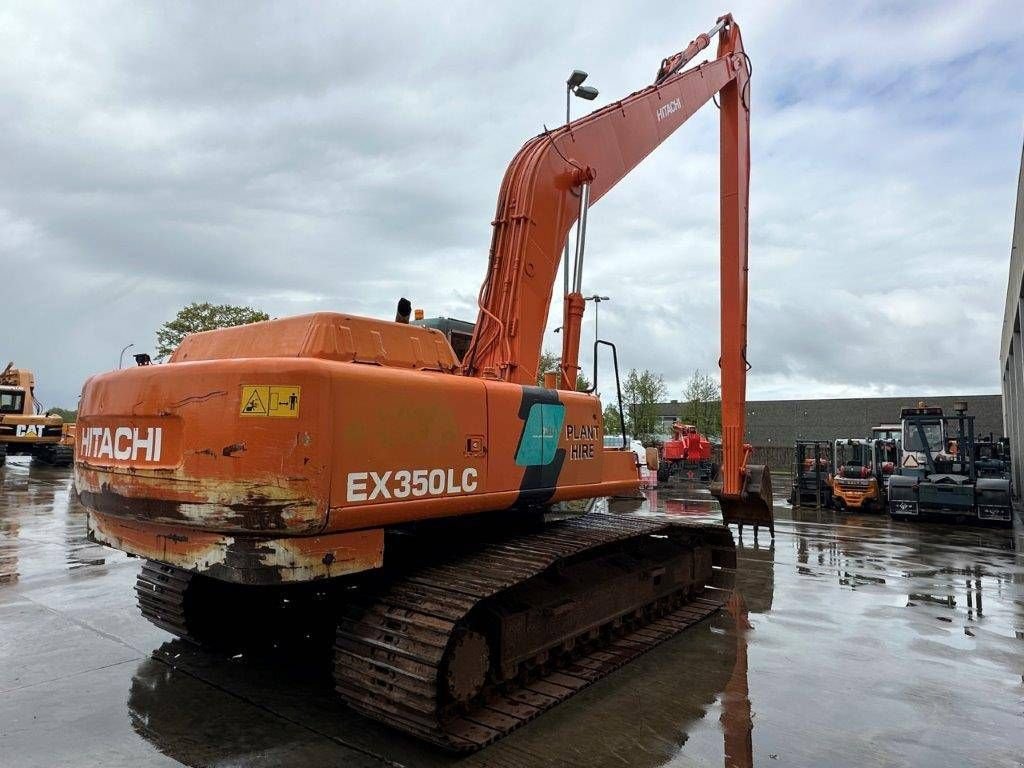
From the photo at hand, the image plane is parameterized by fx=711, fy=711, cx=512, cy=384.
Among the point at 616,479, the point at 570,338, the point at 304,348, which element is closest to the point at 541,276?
the point at 570,338

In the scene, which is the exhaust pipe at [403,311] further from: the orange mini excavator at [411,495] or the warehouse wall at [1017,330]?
the warehouse wall at [1017,330]

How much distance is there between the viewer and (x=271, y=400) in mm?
3607

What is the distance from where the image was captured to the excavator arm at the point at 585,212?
5621 millimetres

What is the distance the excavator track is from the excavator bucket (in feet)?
11.8

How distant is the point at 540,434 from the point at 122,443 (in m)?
2.61

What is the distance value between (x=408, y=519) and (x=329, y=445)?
0.70m

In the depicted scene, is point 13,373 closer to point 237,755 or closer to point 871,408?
point 237,755

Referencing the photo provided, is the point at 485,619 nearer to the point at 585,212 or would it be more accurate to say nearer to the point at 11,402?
the point at 585,212

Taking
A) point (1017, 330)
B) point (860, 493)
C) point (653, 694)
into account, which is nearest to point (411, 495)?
point (653, 694)

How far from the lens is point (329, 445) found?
Result: 11.8 ft

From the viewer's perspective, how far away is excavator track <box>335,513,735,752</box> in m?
3.72

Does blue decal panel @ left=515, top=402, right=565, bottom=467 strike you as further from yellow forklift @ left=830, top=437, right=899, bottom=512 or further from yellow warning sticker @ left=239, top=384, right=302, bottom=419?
yellow forklift @ left=830, top=437, right=899, bottom=512

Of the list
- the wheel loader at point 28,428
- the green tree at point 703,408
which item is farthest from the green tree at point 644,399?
the wheel loader at point 28,428

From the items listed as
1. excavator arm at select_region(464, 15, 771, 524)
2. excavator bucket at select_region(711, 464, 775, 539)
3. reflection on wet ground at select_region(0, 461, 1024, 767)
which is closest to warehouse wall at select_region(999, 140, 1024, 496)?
excavator arm at select_region(464, 15, 771, 524)
